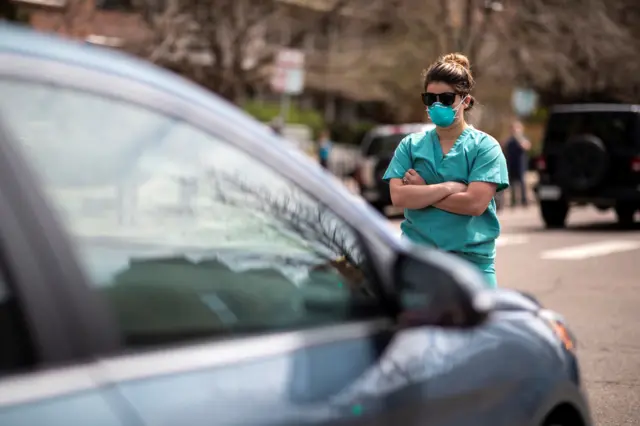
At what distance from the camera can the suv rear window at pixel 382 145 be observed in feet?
76.9

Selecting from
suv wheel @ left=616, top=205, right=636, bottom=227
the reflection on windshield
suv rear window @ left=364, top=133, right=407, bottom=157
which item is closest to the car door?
the reflection on windshield

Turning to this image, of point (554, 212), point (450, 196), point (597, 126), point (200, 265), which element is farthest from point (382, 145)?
point (200, 265)

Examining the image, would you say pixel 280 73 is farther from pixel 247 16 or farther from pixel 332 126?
pixel 332 126

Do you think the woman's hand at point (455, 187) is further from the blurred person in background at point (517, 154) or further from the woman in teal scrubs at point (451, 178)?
the blurred person in background at point (517, 154)

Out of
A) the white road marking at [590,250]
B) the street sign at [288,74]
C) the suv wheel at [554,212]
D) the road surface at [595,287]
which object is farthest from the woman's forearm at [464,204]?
the street sign at [288,74]

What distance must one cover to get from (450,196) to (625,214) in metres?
16.5

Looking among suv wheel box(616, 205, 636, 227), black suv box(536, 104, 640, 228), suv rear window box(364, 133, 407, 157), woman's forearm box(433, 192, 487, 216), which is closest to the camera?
woman's forearm box(433, 192, 487, 216)

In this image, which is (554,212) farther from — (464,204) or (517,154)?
(464,204)

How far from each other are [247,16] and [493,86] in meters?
17.2

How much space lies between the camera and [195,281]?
254 cm

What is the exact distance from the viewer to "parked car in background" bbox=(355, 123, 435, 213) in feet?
75.9

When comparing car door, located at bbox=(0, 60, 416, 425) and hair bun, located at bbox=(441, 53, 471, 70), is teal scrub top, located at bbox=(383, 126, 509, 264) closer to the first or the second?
hair bun, located at bbox=(441, 53, 471, 70)

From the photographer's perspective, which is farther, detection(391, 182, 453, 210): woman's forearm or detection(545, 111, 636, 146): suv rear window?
detection(545, 111, 636, 146): suv rear window

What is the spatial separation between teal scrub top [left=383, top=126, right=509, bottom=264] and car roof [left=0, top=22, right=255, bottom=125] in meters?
2.41
